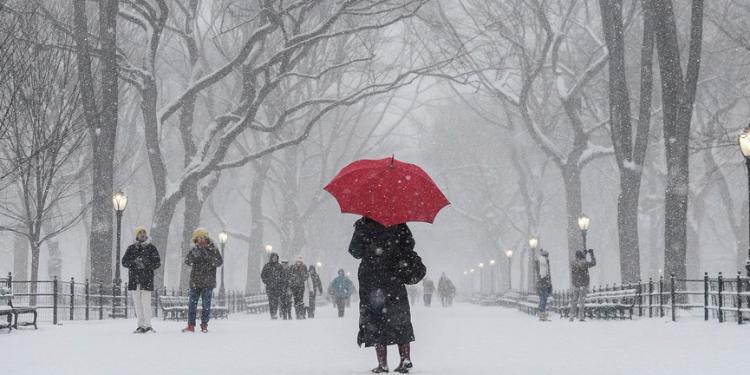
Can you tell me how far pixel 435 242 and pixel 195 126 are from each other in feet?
141

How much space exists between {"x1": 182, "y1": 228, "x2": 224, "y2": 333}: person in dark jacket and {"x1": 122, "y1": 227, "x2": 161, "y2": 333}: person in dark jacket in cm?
60

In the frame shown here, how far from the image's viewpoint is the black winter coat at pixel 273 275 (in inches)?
1025

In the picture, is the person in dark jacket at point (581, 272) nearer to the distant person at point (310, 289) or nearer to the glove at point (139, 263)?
the distant person at point (310, 289)

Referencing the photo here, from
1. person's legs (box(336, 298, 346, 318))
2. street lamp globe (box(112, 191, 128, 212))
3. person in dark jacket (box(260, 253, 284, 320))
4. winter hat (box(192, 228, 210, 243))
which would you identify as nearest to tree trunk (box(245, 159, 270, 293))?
person's legs (box(336, 298, 346, 318))

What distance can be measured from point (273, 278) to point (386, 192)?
55.6ft

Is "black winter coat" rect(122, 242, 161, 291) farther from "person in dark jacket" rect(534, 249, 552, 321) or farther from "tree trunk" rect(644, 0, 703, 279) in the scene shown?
"tree trunk" rect(644, 0, 703, 279)

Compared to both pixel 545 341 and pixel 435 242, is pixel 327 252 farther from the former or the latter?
pixel 545 341

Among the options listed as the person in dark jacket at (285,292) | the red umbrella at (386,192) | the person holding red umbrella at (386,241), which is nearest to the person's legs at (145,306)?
the person holding red umbrella at (386,241)

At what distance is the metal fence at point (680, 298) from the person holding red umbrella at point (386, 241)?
9.20 meters

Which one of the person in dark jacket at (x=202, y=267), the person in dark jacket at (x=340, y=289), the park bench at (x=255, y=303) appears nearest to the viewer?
the person in dark jacket at (x=202, y=267)

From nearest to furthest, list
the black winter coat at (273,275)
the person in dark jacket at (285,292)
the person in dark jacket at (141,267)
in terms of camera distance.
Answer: the person in dark jacket at (141,267) < the black winter coat at (273,275) < the person in dark jacket at (285,292)

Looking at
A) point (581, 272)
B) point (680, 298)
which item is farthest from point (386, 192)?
point (680, 298)

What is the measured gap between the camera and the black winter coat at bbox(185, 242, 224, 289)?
56.0ft

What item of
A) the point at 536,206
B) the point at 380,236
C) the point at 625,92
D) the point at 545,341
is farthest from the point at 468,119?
the point at 380,236
